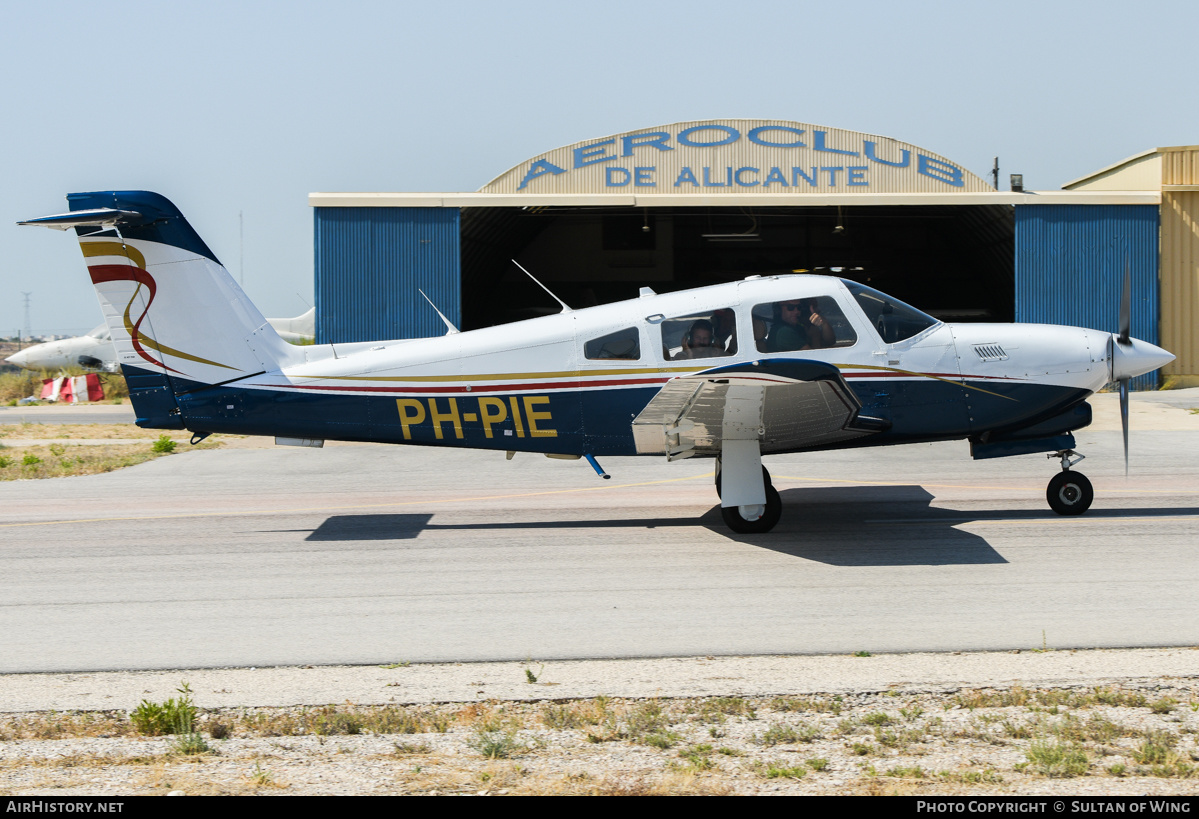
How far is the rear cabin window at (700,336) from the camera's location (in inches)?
376

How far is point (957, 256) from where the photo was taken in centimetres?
3709

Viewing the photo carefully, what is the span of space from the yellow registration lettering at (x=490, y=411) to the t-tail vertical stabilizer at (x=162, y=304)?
2.23m

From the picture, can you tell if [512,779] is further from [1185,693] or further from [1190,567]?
[1190,567]

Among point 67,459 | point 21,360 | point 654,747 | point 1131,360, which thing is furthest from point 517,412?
point 21,360

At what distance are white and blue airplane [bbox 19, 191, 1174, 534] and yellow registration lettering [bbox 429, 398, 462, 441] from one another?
1cm

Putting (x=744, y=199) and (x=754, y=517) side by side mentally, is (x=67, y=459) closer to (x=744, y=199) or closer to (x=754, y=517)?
(x=754, y=517)

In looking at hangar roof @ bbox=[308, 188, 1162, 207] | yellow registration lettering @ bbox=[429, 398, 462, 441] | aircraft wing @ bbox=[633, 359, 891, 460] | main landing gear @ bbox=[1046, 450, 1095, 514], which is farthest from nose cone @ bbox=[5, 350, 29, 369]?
main landing gear @ bbox=[1046, 450, 1095, 514]

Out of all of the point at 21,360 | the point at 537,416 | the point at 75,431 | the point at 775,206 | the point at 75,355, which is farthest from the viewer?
the point at 21,360

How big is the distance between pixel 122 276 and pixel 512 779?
775cm

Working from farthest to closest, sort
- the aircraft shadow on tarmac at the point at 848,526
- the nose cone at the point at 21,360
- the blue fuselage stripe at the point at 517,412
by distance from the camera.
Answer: the nose cone at the point at 21,360, the blue fuselage stripe at the point at 517,412, the aircraft shadow on tarmac at the point at 848,526

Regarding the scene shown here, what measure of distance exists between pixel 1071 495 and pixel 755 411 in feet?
12.7

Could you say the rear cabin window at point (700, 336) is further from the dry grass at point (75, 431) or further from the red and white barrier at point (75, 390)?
the red and white barrier at point (75, 390)

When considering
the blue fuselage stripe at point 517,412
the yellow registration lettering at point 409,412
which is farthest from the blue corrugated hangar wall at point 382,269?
the yellow registration lettering at point 409,412

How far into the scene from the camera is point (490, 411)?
995 centimetres
